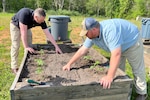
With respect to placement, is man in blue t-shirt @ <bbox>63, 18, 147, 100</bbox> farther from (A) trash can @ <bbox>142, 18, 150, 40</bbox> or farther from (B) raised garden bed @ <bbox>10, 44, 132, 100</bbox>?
(A) trash can @ <bbox>142, 18, 150, 40</bbox>

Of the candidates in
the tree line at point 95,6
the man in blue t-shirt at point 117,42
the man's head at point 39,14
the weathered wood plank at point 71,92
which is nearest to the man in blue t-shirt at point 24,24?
the man's head at point 39,14

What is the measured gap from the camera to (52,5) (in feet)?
172

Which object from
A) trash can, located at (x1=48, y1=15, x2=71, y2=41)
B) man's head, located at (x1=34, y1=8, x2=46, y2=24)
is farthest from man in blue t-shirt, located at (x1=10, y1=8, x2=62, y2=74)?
trash can, located at (x1=48, y1=15, x2=71, y2=41)

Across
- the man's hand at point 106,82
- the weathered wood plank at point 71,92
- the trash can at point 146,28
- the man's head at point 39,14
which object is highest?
the man's head at point 39,14

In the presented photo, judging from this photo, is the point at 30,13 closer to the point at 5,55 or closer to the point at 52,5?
the point at 5,55

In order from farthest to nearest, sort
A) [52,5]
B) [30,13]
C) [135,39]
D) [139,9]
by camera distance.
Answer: [52,5]
[139,9]
[30,13]
[135,39]

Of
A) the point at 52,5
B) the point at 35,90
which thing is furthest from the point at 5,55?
the point at 52,5

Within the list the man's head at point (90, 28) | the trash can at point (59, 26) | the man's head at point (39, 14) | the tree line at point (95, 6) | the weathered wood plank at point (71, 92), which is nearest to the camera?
the weathered wood plank at point (71, 92)

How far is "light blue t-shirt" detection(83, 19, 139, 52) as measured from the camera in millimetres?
2898

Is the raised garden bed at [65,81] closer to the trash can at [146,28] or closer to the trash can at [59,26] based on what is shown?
the trash can at [59,26]

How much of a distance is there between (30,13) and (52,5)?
49.0 m

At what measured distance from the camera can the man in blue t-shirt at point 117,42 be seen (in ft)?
9.51

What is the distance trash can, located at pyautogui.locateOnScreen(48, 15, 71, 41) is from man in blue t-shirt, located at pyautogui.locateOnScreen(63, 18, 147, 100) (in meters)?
3.08

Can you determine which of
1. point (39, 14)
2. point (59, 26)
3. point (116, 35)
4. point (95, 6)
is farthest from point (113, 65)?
point (95, 6)
